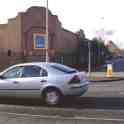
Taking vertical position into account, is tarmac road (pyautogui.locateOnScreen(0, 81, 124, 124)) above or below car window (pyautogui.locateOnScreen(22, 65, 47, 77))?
below

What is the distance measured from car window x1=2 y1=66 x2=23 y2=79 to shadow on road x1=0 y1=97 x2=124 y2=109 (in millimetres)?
838

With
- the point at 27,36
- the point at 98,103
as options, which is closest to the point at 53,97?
the point at 98,103

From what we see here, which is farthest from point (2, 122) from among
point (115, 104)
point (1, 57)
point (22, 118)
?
point (1, 57)

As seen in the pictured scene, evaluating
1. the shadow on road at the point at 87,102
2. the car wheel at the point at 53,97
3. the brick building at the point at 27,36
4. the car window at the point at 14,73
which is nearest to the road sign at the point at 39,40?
the brick building at the point at 27,36

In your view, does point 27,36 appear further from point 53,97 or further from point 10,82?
point 53,97

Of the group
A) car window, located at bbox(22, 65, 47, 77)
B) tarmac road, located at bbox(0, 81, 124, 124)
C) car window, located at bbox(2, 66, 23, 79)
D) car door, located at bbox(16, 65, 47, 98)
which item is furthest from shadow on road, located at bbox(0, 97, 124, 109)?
car window, located at bbox(22, 65, 47, 77)

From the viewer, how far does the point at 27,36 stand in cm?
5659

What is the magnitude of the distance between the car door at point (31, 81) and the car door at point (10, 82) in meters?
0.17

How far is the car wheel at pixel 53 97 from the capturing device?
47.2 feet

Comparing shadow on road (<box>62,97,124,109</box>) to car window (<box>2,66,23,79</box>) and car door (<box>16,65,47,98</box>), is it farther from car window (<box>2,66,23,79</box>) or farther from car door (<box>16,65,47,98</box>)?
car window (<box>2,66,23,79</box>)

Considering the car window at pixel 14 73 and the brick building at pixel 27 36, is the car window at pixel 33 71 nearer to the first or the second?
the car window at pixel 14 73

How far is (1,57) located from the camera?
55906 mm

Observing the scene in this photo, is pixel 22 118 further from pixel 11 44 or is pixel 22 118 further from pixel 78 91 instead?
pixel 11 44

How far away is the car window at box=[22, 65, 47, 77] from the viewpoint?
14695 mm
